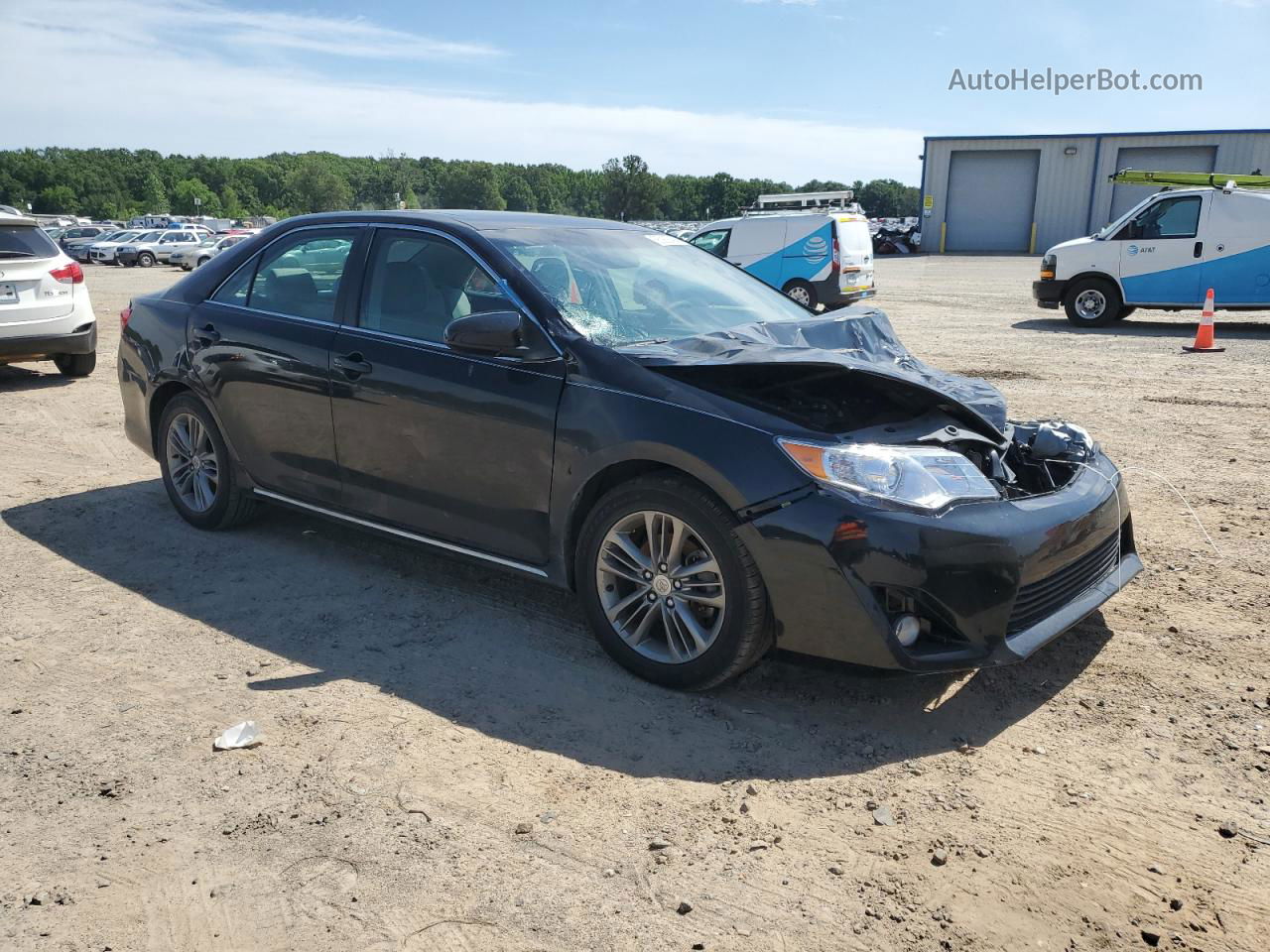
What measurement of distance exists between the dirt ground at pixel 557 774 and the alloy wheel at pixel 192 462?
1.07 feet

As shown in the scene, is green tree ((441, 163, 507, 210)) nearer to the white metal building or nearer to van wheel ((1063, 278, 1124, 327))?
the white metal building

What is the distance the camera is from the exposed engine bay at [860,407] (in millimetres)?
3512

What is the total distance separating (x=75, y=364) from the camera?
10.8 m

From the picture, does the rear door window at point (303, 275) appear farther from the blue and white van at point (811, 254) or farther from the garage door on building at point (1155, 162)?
the garage door on building at point (1155, 162)

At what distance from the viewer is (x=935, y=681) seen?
3.79 meters

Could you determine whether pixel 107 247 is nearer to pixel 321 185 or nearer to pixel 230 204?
pixel 321 185

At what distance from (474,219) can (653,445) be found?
1.70m

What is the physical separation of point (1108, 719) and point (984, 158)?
162 ft

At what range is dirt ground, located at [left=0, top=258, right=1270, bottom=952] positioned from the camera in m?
2.53

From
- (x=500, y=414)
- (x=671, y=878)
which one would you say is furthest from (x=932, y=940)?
(x=500, y=414)

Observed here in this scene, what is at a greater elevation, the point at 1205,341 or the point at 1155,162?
the point at 1155,162

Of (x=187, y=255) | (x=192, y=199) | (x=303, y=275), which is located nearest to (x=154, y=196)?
(x=192, y=199)

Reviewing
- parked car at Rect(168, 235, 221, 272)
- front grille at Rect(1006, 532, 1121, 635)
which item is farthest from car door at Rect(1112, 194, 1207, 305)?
parked car at Rect(168, 235, 221, 272)

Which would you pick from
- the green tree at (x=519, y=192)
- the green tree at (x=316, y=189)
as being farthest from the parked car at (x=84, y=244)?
the green tree at (x=519, y=192)
